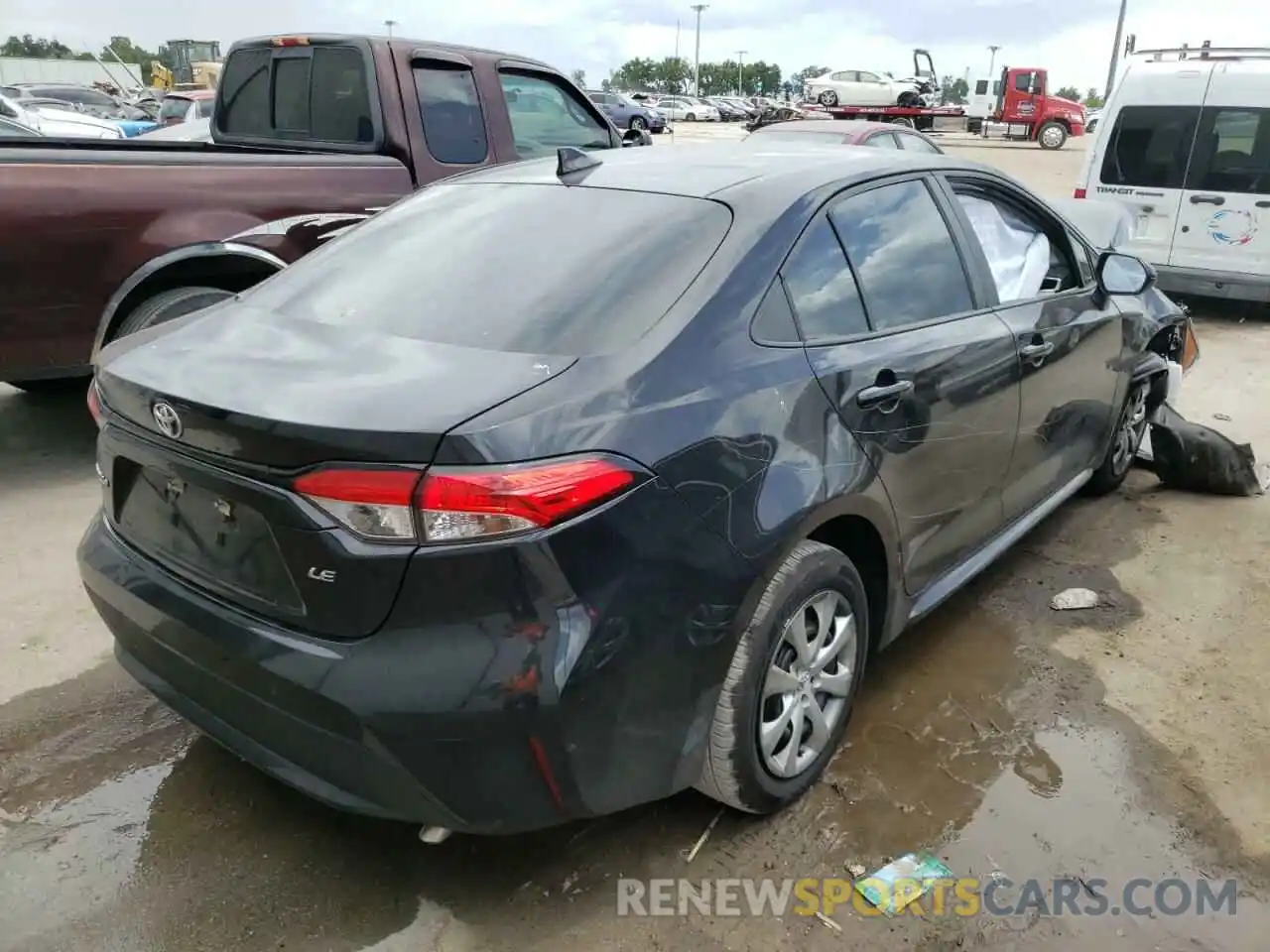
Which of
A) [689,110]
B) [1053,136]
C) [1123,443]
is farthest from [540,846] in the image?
[689,110]

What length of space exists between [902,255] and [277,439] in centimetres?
194

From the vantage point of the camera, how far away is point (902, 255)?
119 inches

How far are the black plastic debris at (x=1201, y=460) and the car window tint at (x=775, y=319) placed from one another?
3.31m

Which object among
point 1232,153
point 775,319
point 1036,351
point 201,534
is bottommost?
point 201,534

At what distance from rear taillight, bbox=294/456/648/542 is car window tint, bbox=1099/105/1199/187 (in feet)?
28.6

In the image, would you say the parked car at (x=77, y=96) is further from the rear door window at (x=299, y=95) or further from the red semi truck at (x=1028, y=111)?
the rear door window at (x=299, y=95)

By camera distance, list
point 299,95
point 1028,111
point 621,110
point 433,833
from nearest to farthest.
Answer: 1. point 433,833
2. point 299,95
3. point 1028,111
4. point 621,110

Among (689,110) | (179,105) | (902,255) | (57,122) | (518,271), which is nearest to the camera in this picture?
(518,271)

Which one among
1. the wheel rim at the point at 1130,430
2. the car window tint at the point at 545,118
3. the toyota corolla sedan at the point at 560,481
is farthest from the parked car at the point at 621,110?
the toyota corolla sedan at the point at 560,481

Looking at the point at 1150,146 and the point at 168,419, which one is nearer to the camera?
the point at 168,419

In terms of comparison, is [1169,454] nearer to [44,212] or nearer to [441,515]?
[441,515]

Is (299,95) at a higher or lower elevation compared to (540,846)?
higher

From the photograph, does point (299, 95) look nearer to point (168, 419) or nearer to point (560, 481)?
point (168, 419)

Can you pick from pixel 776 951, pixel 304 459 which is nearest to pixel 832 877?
pixel 776 951
